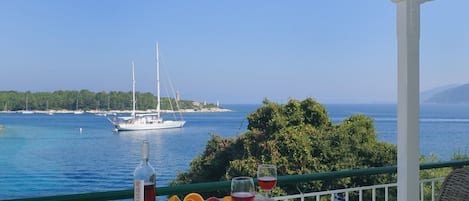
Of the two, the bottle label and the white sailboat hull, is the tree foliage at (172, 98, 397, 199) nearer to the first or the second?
the white sailboat hull

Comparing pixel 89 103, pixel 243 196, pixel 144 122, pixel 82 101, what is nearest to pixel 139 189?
pixel 243 196

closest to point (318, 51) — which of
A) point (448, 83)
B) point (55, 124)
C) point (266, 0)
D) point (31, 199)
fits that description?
point (266, 0)

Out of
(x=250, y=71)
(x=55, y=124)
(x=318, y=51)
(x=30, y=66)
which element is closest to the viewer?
(x=55, y=124)

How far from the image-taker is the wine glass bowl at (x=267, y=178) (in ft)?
4.95

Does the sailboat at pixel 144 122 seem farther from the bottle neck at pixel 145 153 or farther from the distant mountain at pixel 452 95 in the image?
the bottle neck at pixel 145 153

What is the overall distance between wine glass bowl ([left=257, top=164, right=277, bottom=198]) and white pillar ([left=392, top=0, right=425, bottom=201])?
1122mm

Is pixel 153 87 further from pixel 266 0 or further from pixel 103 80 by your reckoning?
pixel 266 0

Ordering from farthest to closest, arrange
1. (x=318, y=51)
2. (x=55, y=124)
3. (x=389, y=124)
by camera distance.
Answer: (x=318, y=51) → (x=55, y=124) → (x=389, y=124)

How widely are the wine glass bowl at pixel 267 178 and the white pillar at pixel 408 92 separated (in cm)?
112

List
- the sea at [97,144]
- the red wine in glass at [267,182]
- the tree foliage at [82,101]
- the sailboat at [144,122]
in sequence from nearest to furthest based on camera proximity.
→ the red wine in glass at [267,182] < the tree foliage at [82,101] < the sea at [97,144] < the sailboat at [144,122]

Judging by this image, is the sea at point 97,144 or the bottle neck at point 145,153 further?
the sea at point 97,144

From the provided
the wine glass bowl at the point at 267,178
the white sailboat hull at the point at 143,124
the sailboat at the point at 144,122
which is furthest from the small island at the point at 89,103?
the wine glass bowl at the point at 267,178

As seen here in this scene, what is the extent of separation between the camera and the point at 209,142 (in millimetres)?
13977

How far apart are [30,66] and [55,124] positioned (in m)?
2.71
